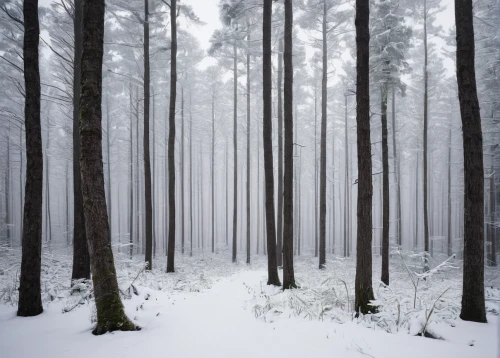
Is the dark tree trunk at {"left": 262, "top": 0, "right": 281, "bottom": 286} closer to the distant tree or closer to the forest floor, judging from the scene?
the forest floor

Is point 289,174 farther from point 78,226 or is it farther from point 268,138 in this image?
point 78,226

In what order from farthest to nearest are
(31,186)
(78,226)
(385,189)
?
1. (385,189)
2. (78,226)
3. (31,186)

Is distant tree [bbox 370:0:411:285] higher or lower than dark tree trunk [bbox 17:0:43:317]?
higher

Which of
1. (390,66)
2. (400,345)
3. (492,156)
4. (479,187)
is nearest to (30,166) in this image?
(400,345)

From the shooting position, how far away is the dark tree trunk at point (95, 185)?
399 cm

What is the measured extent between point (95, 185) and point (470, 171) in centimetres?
741

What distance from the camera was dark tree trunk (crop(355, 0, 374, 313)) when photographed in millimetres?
5473

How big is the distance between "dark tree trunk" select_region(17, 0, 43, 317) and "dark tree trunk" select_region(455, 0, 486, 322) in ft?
29.7

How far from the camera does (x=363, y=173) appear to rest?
552 centimetres

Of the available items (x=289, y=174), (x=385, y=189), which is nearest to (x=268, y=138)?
(x=289, y=174)

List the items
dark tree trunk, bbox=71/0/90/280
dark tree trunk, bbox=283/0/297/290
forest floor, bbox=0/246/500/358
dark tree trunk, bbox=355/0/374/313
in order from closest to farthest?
forest floor, bbox=0/246/500/358 → dark tree trunk, bbox=355/0/374/313 → dark tree trunk, bbox=71/0/90/280 → dark tree trunk, bbox=283/0/297/290

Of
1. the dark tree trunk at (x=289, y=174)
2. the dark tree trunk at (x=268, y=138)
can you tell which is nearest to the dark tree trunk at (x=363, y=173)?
the dark tree trunk at (x=289, y=174)

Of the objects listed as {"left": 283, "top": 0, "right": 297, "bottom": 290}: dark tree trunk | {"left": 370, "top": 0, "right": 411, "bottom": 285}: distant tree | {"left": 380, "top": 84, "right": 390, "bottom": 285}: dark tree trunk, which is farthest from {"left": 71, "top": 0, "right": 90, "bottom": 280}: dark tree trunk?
{"left": 370, "top": 0, "right": 411, "bottom": 285}: distant tree

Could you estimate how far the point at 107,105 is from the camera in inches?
844
